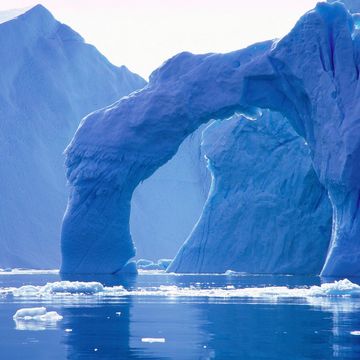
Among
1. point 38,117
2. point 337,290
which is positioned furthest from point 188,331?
point 38,117

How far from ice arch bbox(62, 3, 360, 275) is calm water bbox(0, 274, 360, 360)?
36.4 ft

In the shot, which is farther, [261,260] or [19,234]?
[19,234]

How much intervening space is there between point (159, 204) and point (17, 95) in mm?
12251

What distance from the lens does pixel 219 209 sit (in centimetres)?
3259

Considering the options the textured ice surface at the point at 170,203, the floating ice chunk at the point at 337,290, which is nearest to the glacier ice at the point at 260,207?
the floating ice chunk at the point at 337,290

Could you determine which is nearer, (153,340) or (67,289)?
(153,340)

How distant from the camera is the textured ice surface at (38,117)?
52250 millimetres

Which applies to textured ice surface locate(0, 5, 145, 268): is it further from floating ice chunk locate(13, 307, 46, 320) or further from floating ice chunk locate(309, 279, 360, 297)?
Result: floating ice chunk locate(13, 307, 46, 320)

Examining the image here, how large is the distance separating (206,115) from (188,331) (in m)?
18.3

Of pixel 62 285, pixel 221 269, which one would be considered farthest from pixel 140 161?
pixel 62 285

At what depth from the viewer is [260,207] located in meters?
31.5

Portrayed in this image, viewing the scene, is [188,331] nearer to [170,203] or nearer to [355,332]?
[355,332]

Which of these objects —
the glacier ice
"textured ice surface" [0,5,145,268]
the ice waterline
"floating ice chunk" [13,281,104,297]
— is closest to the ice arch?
the glacier ice

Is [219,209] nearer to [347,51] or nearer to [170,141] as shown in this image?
[170,141]
